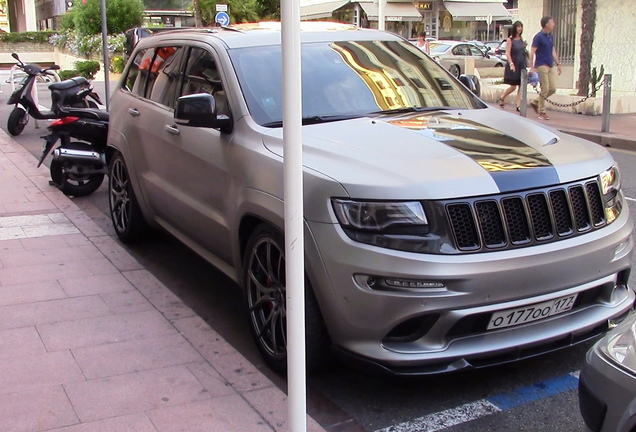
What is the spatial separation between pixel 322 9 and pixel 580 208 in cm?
4531

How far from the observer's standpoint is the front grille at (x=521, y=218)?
3814 mm

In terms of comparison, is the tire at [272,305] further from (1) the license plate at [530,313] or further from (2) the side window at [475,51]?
(2) the side window at [475,51]

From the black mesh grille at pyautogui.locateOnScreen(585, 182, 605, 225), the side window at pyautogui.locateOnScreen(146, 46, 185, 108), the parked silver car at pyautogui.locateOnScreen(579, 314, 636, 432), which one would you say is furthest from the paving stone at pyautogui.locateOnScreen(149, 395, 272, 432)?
the side window at pyautogui.locateOnScreen(146, 46, 185, 108)

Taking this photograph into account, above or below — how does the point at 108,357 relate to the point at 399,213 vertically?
A: below

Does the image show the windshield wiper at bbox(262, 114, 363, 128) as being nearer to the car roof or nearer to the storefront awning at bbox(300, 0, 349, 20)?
the car roof

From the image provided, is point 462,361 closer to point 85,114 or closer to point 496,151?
point 496,151

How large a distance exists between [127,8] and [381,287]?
36227 millimetres

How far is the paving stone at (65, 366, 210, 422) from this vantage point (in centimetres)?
388

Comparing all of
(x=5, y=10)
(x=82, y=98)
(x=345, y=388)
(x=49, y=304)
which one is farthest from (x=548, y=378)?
(x=5, y=10)

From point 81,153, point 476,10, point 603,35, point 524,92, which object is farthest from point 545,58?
point 476,10

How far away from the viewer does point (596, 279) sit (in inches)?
162

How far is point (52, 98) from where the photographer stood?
407 inches

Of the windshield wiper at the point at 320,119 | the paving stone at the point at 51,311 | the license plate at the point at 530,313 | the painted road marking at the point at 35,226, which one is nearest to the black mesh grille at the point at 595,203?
the license plate at the point at 530,313

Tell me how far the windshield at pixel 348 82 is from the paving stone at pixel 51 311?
1.73m
